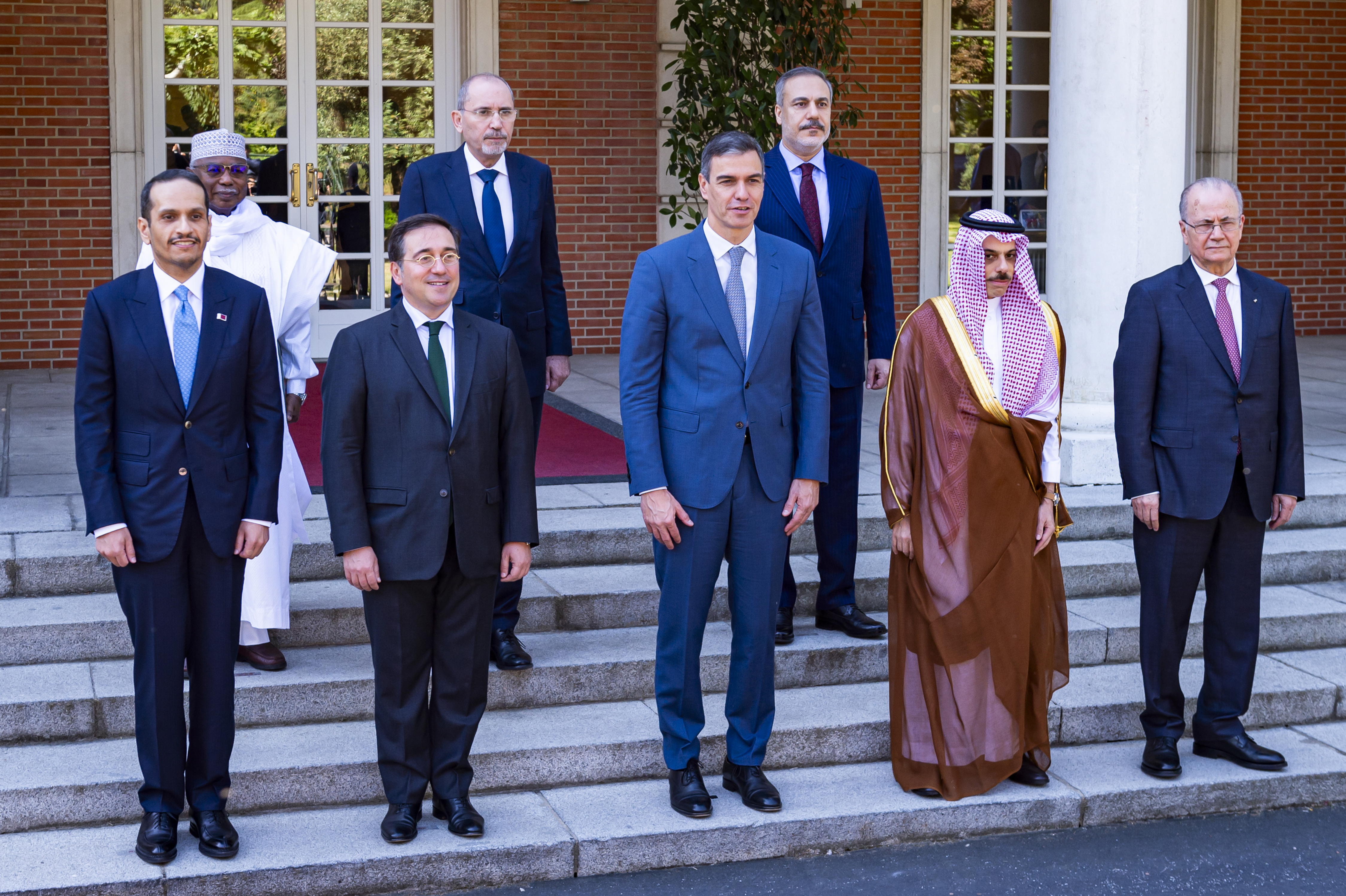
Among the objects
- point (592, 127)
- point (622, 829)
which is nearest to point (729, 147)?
point (622, 829)

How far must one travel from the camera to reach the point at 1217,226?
14.0ft

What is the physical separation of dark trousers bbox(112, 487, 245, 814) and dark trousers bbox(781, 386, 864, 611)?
1917mm

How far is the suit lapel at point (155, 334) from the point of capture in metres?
3.55

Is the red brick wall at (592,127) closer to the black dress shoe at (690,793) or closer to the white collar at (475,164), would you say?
the white collar at (475,164)

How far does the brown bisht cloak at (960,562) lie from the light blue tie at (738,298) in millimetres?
502

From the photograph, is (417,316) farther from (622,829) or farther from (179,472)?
(622,829)

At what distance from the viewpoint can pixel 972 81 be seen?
11.1 metres

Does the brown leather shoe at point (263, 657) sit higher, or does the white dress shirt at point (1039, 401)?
the white dress shirt at point (1039, 401)

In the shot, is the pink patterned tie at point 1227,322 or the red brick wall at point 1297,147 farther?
the red brick wall at point 1297,147

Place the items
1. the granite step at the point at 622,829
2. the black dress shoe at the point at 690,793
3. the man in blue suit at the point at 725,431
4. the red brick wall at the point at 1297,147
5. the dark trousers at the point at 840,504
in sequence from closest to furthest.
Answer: the granite step at the point at 622,829, the man in blue suit at the point at 725,431, the black dress shoe at the point at 690,793, the dark trousers at the point at 840,504, the red brick wall at the point at 1297,147

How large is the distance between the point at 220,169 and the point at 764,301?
173 cm

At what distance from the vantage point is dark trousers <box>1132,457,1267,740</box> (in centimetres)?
439

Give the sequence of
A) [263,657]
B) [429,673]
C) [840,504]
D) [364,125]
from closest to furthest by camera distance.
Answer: [429,673] → [263,657] → [840,504] → [364,125]

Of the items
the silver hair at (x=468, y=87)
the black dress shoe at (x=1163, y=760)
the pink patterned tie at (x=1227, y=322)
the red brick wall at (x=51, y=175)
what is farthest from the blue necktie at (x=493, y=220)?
the red brick wall at (x=51, y=175)
